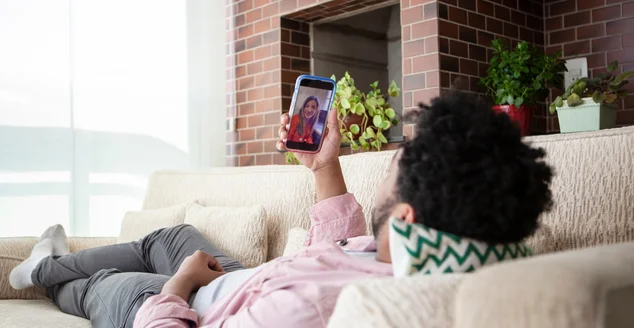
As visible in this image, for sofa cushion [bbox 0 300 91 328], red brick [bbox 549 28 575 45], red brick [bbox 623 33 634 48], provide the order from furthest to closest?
red brick [bbox 549 28 575 45]
red brick [bbox 623 33 634 48]
sofa cushion [bbox 0 300 91 328]

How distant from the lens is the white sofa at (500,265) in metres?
0.65

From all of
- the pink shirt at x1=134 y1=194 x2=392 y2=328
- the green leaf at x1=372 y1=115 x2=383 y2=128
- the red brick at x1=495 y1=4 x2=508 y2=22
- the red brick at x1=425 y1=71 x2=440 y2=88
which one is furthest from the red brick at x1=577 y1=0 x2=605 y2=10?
the pink shirt at x1=134 y1=194 x2=392 y2=328

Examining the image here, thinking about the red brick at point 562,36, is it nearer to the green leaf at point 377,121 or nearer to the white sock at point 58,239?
the green leaf at point 377,121

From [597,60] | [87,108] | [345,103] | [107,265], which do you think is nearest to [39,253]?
[107,265]

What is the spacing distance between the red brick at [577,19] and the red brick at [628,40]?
0.21 m

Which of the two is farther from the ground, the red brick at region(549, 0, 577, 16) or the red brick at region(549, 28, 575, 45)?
the red brick at region(549, 0, 577, 16)

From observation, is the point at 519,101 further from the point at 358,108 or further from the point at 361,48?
the point at 361,48

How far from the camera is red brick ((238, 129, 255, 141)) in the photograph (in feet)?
12.6

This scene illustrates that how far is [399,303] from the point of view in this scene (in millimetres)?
758

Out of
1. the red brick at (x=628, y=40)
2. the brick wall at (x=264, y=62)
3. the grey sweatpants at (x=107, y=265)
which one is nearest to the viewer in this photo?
the grey sweatpants at (x=107, y=265)

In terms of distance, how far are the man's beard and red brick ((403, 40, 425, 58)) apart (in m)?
2.12

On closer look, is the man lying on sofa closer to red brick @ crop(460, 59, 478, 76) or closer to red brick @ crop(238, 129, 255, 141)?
red brick @ crop(460, 59, 478, 76)

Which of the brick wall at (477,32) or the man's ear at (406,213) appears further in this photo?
the brick wall at (477,32)

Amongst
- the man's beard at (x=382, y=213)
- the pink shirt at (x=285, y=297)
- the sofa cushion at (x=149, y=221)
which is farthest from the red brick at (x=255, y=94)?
the man's beard at (x=382, y=213)
